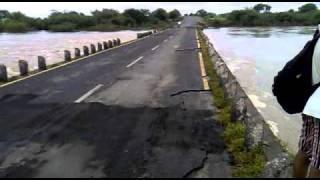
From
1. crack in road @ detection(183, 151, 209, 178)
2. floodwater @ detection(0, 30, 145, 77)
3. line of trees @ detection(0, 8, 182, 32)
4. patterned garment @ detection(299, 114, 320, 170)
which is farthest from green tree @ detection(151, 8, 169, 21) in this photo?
patterned garment @ detection(299, 114, 320, 170)

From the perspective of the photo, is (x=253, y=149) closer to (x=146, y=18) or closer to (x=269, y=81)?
(x=269, y=81)

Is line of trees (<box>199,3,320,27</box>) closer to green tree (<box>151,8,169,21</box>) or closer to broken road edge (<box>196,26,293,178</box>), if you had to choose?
green tree (<box>151,8,169,21</box>)

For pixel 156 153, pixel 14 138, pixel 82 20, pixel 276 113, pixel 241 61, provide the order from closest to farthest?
pixel 156 153
pixel 14 138
pixel 276 113
pixel 241 61
pixel 82 20

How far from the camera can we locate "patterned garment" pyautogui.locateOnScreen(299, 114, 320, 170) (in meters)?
2.81

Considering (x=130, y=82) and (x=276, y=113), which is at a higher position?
(x=130, y=82)

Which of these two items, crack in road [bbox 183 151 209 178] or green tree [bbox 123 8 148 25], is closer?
crack in road [bbox 183 151 209 178]

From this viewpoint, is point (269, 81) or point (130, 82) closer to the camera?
point (130, 82)

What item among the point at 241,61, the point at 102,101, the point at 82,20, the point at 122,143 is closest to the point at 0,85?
the point at 102,101

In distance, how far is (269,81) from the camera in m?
→ 19.9

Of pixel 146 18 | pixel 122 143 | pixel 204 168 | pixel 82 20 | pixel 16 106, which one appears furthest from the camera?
pixel 146 18

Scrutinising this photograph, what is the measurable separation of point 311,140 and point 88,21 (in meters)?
119

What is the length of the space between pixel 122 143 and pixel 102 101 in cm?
365

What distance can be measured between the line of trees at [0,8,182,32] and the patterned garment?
300 feet

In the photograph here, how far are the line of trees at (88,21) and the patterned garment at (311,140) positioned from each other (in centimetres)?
9154
